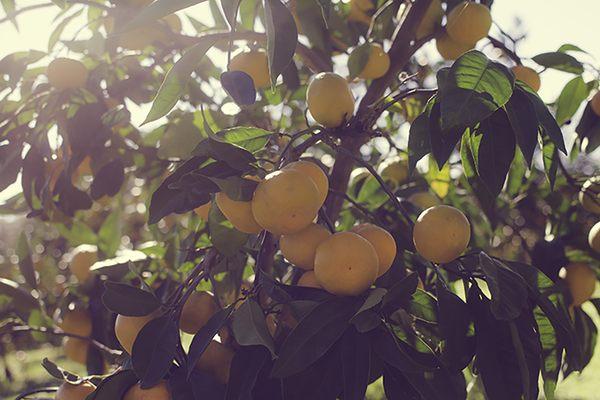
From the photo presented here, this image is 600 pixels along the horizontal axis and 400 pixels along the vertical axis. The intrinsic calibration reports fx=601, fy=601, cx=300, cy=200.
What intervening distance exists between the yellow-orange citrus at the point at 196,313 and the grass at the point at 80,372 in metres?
0.60

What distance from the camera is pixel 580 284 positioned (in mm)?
1042

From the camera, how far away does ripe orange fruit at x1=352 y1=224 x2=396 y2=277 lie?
28.1 inches

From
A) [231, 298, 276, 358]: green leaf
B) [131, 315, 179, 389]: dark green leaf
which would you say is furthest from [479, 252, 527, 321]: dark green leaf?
[131, 315, 179, 389]: dark green leaf

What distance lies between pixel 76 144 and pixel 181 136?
6.8 inches

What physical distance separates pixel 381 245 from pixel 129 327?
329 millimetres

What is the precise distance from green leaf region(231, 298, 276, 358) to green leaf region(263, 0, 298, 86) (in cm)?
24

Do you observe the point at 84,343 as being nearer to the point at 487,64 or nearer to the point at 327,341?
the point at 327,341

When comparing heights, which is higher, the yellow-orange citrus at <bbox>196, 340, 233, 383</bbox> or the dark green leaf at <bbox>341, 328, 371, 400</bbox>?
the dark green leaf at <bbox>341, 328, 371, 400</bbox>

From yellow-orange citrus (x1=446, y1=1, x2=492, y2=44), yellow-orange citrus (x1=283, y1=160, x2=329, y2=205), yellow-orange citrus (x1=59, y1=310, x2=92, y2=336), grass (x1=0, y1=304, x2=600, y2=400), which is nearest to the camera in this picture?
yellow-orange citrus (x1=283, y1=160, x2=329, y2=205)

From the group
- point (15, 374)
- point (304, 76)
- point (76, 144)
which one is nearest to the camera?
point (76, 144)

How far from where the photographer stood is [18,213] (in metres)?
1.21

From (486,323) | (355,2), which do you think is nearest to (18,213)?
(355,2)

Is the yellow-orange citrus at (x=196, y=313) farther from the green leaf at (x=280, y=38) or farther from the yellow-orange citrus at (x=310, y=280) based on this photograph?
the green leaf at (x=280, y=38)

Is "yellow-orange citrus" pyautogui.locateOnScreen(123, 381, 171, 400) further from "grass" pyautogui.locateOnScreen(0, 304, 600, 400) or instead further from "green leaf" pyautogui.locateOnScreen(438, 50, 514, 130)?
"grass" pyautogui.locateOnScreen(0, 304, 600, 400)
